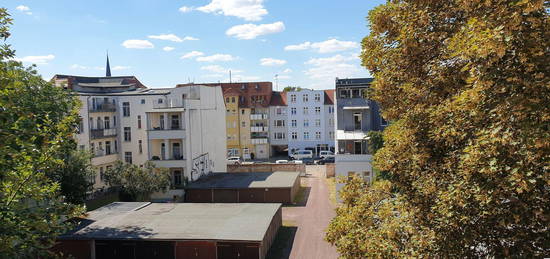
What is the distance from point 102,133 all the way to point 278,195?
65.7ft

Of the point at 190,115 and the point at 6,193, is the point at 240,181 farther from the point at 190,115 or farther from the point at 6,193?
the point at 6,193

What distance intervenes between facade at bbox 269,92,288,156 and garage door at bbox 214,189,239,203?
33.2m

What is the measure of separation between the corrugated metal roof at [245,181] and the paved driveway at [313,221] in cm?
259

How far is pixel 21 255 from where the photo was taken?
10.2 meters

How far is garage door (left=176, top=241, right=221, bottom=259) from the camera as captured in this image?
71.0 feet

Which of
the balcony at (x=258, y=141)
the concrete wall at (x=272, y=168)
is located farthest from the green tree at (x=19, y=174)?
the balcony at (x=258, y=141)

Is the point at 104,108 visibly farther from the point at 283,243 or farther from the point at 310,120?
the point at 310,120

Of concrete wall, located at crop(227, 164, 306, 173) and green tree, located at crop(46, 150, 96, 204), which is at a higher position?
green tree, located at crop(46, 150, 96, 204)

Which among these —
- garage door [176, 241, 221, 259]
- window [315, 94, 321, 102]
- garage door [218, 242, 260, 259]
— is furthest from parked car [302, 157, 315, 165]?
garage door [176, 241, 221, 259]

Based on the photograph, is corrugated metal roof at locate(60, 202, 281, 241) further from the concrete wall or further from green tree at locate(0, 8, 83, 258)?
the concrete wall

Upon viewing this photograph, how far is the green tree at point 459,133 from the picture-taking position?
18.5 ft

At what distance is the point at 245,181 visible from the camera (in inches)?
1526

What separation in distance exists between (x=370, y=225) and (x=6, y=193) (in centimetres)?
855

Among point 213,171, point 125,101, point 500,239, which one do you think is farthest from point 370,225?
point 125,101
